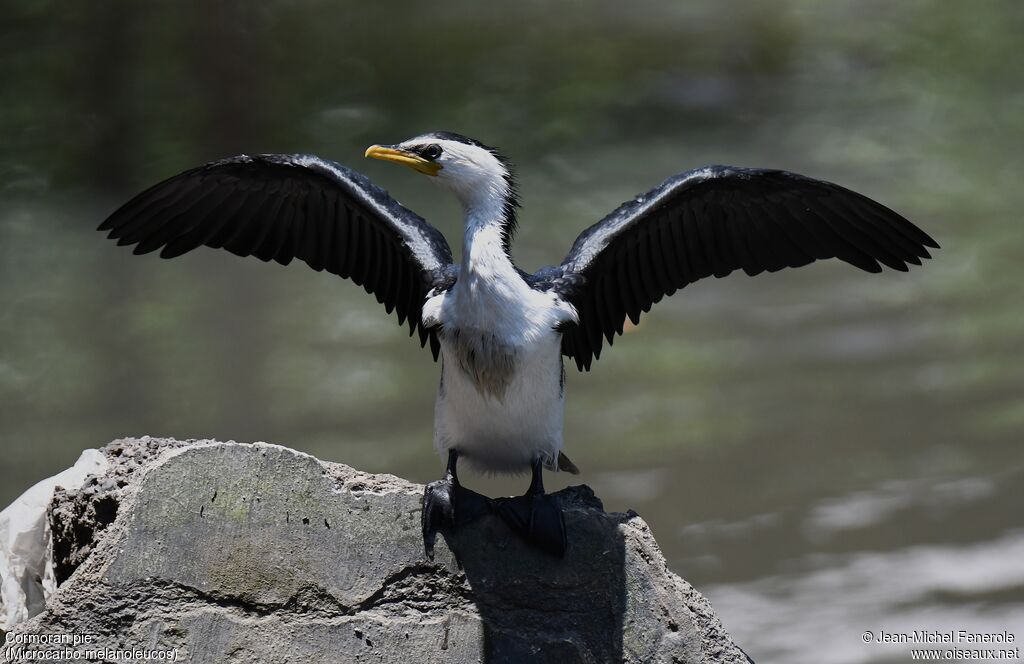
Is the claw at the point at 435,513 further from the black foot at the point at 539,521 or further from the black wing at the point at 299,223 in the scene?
the black wing at the point at 299,223

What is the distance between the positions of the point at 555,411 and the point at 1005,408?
3.17m

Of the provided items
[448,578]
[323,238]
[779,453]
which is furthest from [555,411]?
[779,453]

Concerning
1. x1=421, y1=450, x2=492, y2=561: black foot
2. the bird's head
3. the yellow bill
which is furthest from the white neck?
x1=421, y1=450, x2=492, y2=561: black foot

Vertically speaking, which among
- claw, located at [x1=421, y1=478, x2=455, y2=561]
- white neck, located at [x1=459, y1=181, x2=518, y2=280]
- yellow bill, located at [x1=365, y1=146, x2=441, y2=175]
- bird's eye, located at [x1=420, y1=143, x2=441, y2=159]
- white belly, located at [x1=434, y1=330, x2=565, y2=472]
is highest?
bird's eye, located at [x1=420, y1=143, x2=441, y2=159]

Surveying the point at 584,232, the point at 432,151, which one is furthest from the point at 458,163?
the point at 584,232

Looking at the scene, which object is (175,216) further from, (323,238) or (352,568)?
(352,568)

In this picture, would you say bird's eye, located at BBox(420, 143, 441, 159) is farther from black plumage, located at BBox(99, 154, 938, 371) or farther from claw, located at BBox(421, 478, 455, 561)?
claw, located at BBox(421, 478, 455, 561)

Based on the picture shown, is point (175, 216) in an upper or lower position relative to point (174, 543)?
upper

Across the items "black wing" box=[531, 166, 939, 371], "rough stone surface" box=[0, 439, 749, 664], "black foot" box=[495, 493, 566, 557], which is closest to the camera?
"rough stone surface" box=[0, 439, 749, 664]

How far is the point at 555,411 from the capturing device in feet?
11.1

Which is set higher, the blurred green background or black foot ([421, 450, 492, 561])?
the blurred green background

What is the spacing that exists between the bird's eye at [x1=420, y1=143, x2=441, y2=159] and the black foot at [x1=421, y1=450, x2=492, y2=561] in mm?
722

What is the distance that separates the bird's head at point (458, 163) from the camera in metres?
3.27

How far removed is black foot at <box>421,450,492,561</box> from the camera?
10.6ft
